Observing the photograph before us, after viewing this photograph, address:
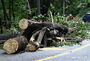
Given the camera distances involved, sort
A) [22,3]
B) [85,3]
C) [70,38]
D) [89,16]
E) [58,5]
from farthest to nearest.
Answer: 1. [58,5]
2. [85,3]
3. [89,16]
4. [22,3]
5. [70,38]

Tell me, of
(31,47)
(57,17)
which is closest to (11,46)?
(31,47)

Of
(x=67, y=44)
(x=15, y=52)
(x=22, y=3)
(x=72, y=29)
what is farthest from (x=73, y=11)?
(x=15, y=52)

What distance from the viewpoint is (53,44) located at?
1139 centimetres

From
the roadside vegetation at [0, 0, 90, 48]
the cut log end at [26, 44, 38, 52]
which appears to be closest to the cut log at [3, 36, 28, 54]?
the cut log end at [26, 44, 38, 52]

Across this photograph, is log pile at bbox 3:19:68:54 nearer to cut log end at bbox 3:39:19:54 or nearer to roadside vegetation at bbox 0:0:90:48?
cut log end at bbox 3:39:19:54

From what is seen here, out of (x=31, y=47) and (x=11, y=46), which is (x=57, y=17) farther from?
(x=11, y=46)

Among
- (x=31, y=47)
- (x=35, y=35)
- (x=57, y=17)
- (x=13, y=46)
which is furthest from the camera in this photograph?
(x=57, y=17)

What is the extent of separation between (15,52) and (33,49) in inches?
33.3

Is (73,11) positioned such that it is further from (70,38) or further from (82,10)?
(70,38)

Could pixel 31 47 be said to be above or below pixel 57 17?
below

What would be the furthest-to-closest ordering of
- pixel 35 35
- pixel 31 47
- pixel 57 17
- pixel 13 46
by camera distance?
1. pixel 57 17
2. pixel 35 35
3. pixel 31 47
4. pixel 13 46

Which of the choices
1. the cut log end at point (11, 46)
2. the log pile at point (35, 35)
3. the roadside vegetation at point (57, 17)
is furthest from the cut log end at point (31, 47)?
the roadside vegetation at point (57, 17)

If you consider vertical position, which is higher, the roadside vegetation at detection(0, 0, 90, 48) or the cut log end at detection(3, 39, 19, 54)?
the cut log end at detection(3, 39, 19, 54)

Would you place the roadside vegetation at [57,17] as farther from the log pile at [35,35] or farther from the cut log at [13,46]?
the cut log at [13,46]
